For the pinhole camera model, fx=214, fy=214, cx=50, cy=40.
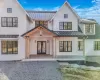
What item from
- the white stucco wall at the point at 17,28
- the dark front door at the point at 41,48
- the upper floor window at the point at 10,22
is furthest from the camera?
the upper floor window at the point at 10,22

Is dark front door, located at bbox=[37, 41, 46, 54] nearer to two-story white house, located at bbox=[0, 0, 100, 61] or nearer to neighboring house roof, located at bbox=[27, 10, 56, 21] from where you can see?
two-story white house, located at bbox=[0, 0, 100, 61]

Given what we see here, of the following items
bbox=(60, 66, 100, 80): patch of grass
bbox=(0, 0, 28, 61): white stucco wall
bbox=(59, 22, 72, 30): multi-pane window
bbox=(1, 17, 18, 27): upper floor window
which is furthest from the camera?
bbox=(59, 22, 72, 30): multi-pane window

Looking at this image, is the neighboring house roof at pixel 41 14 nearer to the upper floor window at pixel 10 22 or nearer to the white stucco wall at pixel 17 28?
the white stucco wall at pixel 17 28

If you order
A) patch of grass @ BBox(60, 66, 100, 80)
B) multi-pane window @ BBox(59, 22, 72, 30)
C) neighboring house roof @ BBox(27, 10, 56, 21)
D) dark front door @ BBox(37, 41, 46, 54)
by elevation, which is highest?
neighboring house roof @ BBox(27, 10, 56, 21)

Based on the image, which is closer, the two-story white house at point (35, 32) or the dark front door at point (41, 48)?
the dark front door at point (41, 48)

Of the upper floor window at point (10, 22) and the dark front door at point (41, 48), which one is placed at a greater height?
the upper floor window at point (10, 22)

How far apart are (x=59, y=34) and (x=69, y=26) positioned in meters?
0.25

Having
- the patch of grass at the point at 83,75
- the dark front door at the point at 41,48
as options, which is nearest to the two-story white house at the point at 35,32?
the dark front door at the point at 41,48

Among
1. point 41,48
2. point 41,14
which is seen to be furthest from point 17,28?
point 41,14

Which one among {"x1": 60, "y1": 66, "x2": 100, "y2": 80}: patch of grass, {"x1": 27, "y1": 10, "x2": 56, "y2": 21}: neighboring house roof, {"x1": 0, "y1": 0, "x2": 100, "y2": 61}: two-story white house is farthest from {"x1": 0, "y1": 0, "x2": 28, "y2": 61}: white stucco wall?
{"x1": 60, "y1": 66, "x2": 100, "y2": 80}: patch of grass

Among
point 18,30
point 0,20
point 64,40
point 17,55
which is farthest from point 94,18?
point 64,40

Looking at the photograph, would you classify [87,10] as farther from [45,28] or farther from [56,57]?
[45,28]

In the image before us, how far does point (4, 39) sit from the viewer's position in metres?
3.32

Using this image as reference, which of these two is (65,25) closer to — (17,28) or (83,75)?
(17,28)
